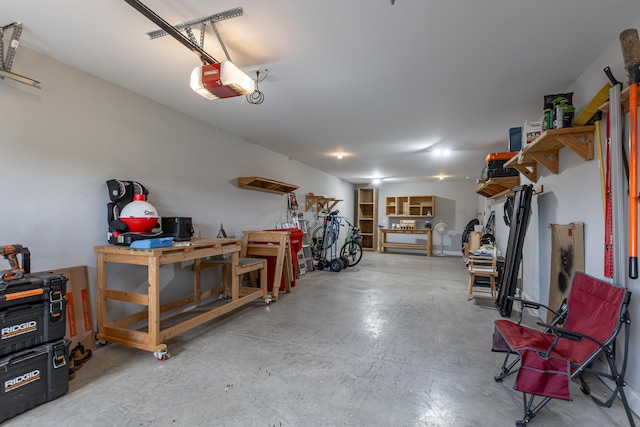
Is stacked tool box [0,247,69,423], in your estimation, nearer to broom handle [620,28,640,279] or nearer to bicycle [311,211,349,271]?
broom handle [620,28,640,279]

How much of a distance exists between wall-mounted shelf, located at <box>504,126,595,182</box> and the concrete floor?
1808 millimetres

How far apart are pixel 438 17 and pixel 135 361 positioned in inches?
133

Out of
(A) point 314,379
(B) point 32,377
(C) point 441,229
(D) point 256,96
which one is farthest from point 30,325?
(C) point 441,229

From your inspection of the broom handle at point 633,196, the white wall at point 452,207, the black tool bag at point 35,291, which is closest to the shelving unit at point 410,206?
the white wall at point 452,207

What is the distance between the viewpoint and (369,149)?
5.30 meters

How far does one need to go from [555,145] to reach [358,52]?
2.05 meters

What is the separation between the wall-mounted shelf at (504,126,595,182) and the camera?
2279mm

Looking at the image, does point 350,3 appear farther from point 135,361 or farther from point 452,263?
point 452,263

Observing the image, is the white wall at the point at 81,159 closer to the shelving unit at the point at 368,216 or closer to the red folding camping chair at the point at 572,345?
the red folding camping chair at the point at 572,345

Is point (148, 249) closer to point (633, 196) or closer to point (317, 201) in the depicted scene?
point (633, 196)

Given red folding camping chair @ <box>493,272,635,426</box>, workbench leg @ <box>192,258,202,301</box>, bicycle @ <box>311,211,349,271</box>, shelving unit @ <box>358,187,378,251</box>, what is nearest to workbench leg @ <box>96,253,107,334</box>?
workbench leg @ <box>192,258,202,301</box>

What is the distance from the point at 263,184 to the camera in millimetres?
4945

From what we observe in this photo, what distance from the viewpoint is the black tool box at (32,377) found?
66.7 inches

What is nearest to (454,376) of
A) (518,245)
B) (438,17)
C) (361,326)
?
(361,326)
